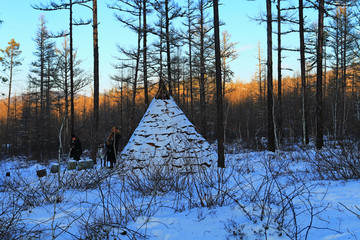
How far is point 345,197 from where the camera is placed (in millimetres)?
2799

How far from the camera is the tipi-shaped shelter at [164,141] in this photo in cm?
562

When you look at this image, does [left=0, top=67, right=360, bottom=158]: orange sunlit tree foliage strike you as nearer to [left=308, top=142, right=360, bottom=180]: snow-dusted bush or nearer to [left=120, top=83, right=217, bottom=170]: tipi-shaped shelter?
[left=120, top=83, right=217, bottom=170]: tipi-shaped shelter

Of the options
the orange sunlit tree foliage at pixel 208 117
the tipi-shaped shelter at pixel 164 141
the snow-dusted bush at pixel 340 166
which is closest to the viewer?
the snow-dusted bush at pixel 340 166

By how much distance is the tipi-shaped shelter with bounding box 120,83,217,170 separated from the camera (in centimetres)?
562

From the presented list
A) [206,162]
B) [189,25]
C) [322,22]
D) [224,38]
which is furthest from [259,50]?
[206,162]

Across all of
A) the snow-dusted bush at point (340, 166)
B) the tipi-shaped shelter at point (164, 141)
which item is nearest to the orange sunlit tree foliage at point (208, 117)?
the tipi-shaped shelter at point (164, 141)

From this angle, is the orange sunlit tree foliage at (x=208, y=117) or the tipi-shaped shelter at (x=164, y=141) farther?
the orange sunlit tree foliage at (x=208, y=117)

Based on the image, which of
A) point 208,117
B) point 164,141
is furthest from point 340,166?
point 208,117

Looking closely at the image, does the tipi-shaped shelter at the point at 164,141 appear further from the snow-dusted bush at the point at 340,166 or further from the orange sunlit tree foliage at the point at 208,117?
the orange sunlit tree foliage at the point at 208,117

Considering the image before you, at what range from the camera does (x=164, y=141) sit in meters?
5.87

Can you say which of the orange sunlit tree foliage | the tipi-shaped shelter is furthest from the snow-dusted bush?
the orange sunlit tree foliage

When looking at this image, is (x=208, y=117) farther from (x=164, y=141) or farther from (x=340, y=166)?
(x=340, y=166)

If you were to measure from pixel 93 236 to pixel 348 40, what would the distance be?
2665 centimetres

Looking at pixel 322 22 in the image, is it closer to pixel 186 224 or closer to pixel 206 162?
pixel 206 162
